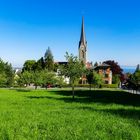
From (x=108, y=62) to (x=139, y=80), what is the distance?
1918 inches

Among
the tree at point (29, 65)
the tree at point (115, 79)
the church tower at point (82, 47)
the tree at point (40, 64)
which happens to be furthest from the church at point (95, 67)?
the tree at point (29, 65)

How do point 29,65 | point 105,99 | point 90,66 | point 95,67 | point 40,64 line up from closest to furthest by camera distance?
point 105,99 < point 95,67 < point 40,64 < point 29,65 < point 90,66

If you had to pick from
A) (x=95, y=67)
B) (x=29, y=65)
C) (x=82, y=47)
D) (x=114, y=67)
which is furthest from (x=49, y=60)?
(x=114, y=67)

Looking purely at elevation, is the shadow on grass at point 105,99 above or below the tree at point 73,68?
below

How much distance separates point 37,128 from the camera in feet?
58.3

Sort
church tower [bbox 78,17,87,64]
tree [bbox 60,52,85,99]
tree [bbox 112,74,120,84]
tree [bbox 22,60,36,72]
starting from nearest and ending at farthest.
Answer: tree [bbox 60,52,85,99] → tree [bbox 112,74,120,84] → tree [bbox 22,60,36,72] → church tower [bbox 78,17,87,64]

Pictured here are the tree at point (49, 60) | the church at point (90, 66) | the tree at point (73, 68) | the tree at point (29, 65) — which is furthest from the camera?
the tree at point (49, 60)

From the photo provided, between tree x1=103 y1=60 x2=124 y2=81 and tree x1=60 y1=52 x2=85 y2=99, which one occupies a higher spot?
tree x1=103 y1=60 x2=124 y2=81

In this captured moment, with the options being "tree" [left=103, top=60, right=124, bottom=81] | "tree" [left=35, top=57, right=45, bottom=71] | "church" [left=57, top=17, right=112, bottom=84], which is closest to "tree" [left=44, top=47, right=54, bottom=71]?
"tree" [left=35, top=57, right=45, bottom=71]

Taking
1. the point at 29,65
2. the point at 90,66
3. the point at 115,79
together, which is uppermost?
the point at 90,66

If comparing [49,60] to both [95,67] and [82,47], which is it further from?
[95,67]

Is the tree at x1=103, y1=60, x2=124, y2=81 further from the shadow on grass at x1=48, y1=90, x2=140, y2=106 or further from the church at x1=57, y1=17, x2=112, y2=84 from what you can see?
the shadow on grass at x1=48, y1=90, x2=140, y2=106

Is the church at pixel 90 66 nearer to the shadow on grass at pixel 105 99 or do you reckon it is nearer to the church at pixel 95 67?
the church at pixel 95 67

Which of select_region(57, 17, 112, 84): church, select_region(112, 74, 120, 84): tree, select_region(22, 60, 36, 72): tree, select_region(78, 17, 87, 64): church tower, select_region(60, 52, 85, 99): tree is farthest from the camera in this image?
select_region(78, 17, 87, 64): church tower
